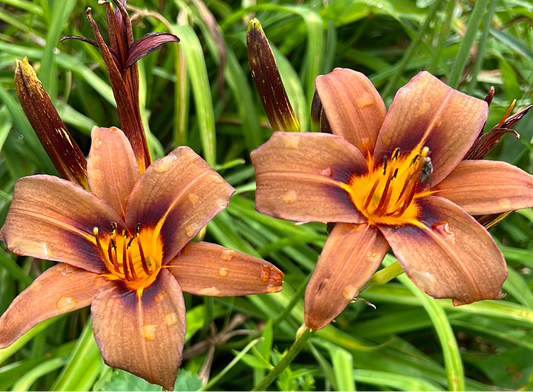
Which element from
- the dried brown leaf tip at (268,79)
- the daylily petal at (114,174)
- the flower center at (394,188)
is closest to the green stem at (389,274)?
the flower center at (394,188)

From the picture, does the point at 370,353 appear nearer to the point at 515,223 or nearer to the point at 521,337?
the point at 521,337

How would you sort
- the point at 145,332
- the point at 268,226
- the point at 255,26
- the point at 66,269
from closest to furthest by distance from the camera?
1. the point at 145,332
2. the point at 66,269
3. the point at 255,26
4. the point at 268,226

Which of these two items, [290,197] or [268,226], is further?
[268,226]

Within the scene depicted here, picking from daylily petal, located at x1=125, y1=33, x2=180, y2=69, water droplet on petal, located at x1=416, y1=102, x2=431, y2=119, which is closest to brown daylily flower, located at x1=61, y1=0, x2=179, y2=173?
daylily petal, located at x1=125, y1=33, x2=180, y2=69

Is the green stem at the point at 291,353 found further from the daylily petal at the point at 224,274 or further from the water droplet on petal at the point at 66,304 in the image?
the water droplet on petal at the point at 66,304

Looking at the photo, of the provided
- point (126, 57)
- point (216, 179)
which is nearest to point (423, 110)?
point (216, 179)

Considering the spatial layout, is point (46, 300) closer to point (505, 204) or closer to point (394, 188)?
point (394, 188)
